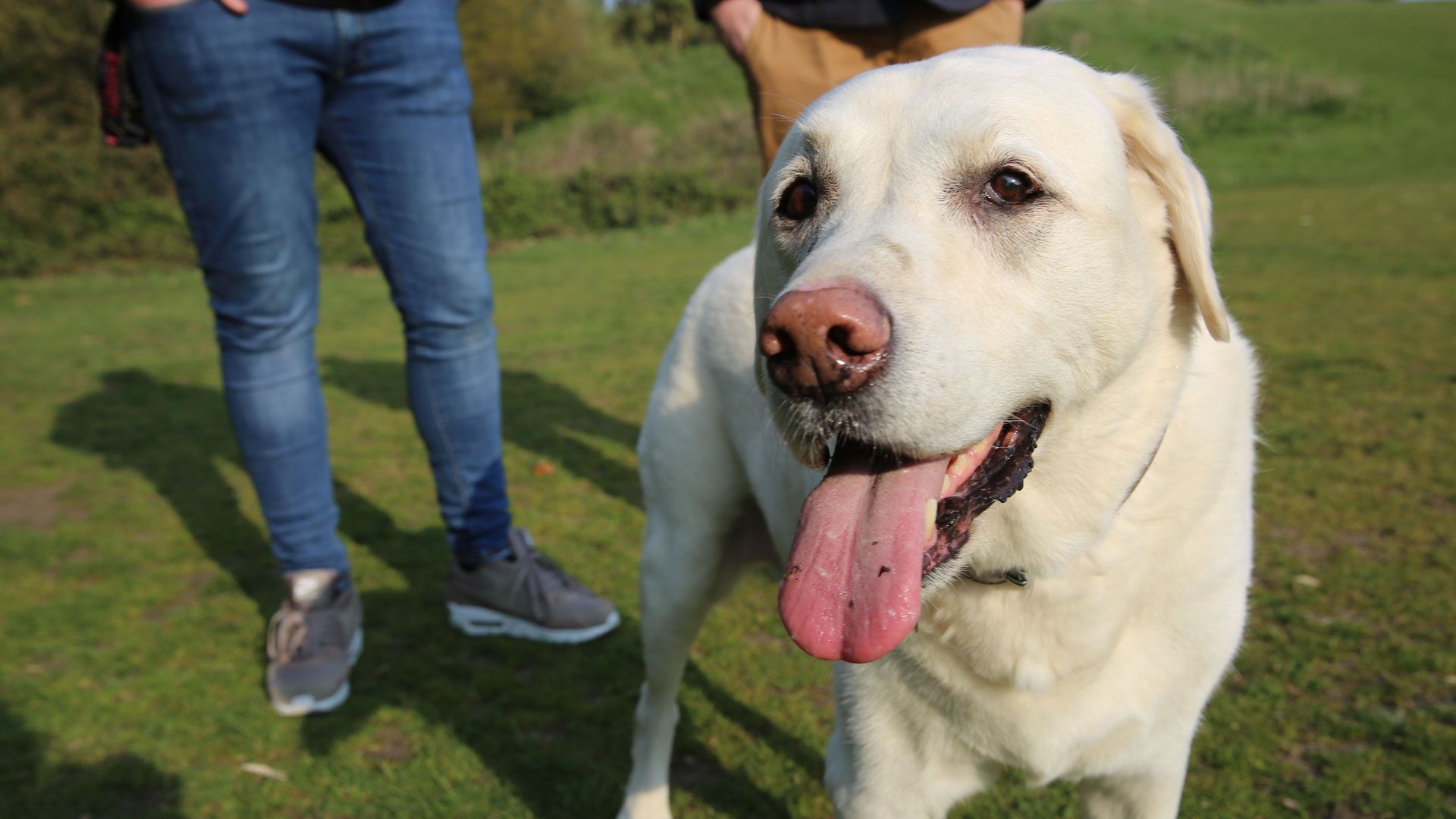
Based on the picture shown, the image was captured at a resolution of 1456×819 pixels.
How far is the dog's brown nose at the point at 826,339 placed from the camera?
1289 millimetres

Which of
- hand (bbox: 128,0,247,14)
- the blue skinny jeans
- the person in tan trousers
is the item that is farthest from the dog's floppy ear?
hand (bbox: 128,0,247,14)


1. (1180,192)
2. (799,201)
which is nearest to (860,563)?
(799,201)

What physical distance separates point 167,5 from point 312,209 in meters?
0.67

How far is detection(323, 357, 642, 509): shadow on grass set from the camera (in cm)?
536

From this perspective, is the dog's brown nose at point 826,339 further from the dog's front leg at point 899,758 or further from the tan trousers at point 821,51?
the tan trousers at point 821,51

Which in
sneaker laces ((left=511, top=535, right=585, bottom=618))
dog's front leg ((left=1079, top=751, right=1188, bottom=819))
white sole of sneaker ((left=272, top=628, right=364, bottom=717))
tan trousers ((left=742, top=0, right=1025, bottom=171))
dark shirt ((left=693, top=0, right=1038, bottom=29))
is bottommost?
white sole of sneaker ((left=272, top=628, right=364, bottom=717))

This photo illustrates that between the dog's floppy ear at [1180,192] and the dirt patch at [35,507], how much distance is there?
17.7 feet

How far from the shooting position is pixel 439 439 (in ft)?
10.8

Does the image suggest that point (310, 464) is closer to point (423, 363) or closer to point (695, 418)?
point (423, 363)

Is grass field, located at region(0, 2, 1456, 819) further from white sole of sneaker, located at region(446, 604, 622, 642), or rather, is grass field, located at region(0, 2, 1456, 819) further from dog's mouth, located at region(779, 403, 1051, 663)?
dog's mouth, located at region(779, 403, 1051, 663)

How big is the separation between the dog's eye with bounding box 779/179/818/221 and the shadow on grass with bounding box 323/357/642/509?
3.15 m

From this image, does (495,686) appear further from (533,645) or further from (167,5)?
(167,5)

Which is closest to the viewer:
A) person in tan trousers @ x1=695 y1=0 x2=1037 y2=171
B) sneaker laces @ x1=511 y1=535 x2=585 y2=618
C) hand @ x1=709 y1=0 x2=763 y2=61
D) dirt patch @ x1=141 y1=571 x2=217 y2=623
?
person in tan trousers @ x1=695 y1=0 x2=1037 y2=171

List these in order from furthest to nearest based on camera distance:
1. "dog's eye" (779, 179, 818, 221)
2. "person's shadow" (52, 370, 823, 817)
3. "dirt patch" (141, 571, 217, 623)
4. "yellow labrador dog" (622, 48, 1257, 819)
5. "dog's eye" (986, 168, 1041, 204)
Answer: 1. "dirt patch" (141, 571, 217, 623)
2. "person's shadow" (52, 370, 823, 817)
3. "dog's eye" (779, 179, 818, 221)
4. "dog's eye" (986, 168, 1041, 204)
5. "yellow labrador dog" (622, 48, 1257, 819)
